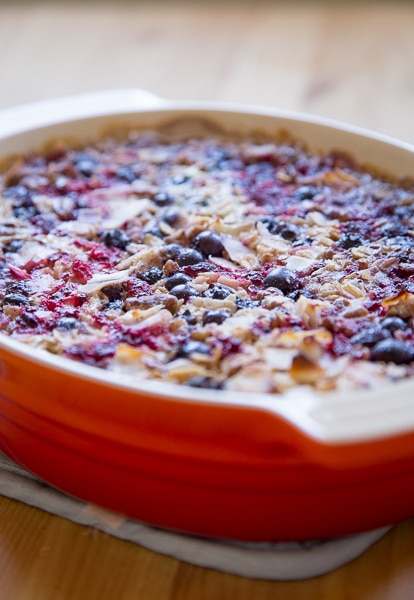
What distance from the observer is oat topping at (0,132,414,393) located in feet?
4.36

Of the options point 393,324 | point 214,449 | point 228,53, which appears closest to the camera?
point 214,449

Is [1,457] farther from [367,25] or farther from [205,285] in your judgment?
[367,25]

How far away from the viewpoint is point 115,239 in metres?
1.74

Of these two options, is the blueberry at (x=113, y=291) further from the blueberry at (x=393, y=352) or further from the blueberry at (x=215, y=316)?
the blueberry at (x=393, y=352)

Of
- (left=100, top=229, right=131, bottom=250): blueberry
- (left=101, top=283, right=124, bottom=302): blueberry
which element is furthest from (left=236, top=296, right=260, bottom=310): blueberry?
(left=100, top=229, right=131, bottom=250): blueberry

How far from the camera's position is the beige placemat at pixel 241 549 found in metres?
1.26

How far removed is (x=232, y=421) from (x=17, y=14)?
271 cm

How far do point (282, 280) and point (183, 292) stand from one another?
0.18 metres

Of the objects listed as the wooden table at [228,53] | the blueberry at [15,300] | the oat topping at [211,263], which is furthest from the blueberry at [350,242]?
the wooden table at [228,53]

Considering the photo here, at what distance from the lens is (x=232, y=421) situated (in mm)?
1110

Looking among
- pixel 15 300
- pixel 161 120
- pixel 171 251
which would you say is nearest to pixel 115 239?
pixel 171 251

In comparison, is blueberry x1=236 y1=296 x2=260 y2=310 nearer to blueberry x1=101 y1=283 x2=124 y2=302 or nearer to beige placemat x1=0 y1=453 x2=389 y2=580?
blueberry x1=101 y1=283 x2=124 y2=302

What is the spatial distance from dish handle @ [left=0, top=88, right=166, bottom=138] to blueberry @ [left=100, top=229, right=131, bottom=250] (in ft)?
1.52

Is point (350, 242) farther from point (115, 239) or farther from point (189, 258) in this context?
point (115, 239)
